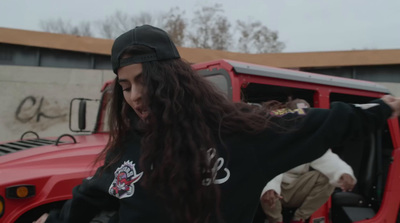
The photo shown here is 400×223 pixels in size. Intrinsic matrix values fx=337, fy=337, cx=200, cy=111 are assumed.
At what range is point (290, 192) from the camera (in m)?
2.83

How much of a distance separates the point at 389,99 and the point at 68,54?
1007cm

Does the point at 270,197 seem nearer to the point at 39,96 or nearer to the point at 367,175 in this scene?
the point at 367,175

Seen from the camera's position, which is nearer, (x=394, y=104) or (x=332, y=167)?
(x=394, y=104)

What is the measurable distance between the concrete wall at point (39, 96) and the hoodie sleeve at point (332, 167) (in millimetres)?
7265

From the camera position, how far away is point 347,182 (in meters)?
2.21

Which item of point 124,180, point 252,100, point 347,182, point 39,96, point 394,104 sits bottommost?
point 347,182

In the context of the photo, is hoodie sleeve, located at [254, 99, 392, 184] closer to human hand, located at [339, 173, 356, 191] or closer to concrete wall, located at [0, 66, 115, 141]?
human hand, located at [339, 173, 356, 191]

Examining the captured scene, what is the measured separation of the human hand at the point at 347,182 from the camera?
2184 mm

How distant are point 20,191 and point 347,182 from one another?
2137 mm

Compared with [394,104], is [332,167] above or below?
below

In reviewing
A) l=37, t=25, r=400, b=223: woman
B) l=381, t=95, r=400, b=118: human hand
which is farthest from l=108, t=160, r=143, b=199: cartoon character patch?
l=381, t=95, r=400, b=118: human hand

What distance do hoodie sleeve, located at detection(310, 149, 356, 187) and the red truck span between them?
1.86 feet

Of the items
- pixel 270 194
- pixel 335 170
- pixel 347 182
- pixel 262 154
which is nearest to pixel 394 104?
pixel 262 154

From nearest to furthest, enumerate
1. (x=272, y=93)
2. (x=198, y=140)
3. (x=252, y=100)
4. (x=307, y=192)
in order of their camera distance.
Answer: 1. (x=198, y=140)
2. (x=307, y=192)
3. (x=272, y=93)
4. (x=252, y=100)
